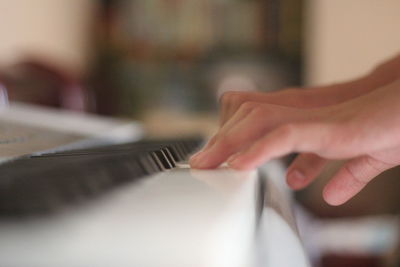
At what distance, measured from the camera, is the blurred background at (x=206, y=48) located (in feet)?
10.7

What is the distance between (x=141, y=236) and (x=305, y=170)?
0.40 meters

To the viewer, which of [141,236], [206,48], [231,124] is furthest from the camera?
[206,48]

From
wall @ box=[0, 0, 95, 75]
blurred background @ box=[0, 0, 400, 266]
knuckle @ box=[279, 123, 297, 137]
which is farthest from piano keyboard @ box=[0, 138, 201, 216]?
blurred background @ box=[0, 0, 400, 266]

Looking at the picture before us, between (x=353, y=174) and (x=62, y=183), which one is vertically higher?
(x=62, y=183)

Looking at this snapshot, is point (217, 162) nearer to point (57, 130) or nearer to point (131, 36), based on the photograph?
point (57, 130)

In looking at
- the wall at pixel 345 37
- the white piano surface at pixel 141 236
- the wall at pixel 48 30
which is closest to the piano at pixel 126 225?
the white piano surface at pixel 141 236

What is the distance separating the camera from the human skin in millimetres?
399

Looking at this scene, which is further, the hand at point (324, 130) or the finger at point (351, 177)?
the finger at point (351, 177)

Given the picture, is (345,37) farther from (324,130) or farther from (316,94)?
(324,130)

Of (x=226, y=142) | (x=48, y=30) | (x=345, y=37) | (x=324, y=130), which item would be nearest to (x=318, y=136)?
(x=324, y=130)

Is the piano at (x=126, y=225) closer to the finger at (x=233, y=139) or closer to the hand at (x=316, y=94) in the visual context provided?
the finger at (x=233, y=139)

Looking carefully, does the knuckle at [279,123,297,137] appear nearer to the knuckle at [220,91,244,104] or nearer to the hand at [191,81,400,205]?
the hand at [191,81,400,205]

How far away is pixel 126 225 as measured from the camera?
27 centimetres

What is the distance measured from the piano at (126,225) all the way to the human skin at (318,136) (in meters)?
0.06
